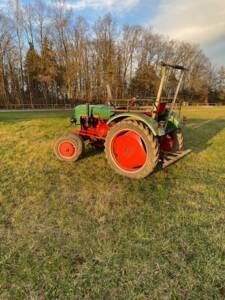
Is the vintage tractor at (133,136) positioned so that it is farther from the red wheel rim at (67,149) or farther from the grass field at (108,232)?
the grass field at (108,232)

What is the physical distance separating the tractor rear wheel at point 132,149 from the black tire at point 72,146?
0.80 m

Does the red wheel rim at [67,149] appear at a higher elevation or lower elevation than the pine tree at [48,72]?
lower

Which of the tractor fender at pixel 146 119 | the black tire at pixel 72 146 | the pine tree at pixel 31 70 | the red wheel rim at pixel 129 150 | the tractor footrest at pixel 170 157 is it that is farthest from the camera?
the pine tree at pixel 31 70

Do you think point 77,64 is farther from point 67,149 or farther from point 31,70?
point 67,149

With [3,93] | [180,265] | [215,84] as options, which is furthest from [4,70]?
[215,84]

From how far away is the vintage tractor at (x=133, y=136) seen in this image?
3.86m

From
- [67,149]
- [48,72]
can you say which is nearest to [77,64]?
[48,72]

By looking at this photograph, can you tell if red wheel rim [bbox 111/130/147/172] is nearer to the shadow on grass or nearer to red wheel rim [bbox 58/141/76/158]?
red wheel rim [bbox 58/141/76/158]

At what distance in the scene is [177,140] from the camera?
509 centimetres

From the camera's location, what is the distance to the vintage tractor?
3861 mm

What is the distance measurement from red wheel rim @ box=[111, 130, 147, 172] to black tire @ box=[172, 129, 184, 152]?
149 cm

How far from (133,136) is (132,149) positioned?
25 cm

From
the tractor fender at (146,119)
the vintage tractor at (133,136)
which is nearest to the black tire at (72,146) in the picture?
the vintage tractor at (133,136)

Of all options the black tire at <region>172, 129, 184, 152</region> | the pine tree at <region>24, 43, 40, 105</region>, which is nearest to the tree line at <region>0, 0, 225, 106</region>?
the pine tree at <region>24, 43, 40, 105</region>
